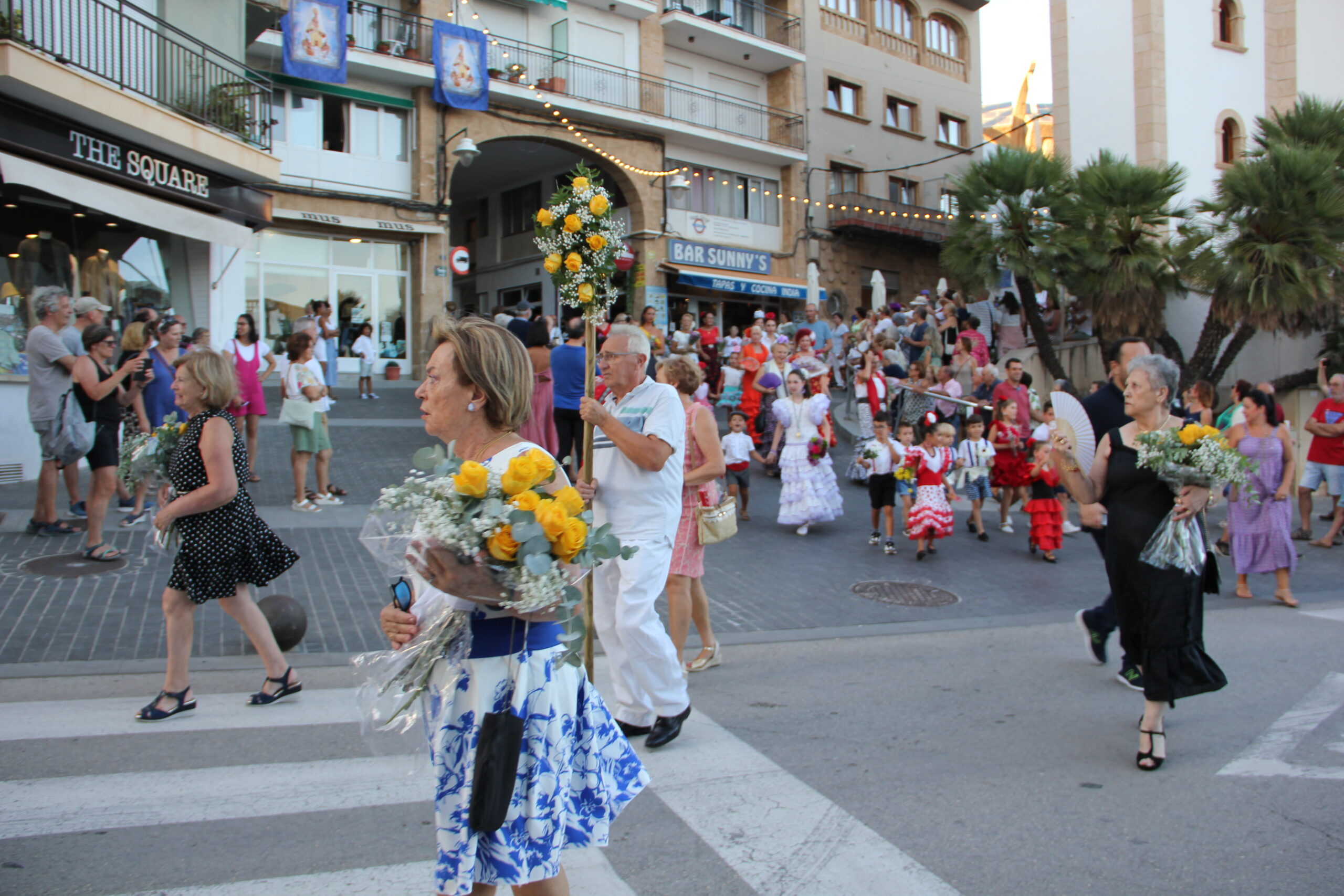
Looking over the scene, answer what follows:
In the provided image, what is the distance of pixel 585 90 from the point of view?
2666cm

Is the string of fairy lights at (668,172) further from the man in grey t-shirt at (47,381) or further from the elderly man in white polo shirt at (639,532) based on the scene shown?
the elderly man in white polo shirt at (639,532)

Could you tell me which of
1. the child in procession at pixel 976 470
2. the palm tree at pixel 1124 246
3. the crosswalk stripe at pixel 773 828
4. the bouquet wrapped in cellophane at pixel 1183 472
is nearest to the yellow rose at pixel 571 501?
the crosswalk stripe at pixel 773 828

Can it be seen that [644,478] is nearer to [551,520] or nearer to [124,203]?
[551,520]

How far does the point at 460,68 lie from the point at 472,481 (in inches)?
921

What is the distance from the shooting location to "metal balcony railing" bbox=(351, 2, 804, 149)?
75.5 feet

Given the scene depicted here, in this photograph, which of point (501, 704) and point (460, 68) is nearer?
point (501, 704)

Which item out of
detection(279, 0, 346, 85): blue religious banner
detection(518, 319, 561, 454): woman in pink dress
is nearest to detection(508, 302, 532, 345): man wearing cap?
detection(518, 319, 561, 454): woman in pink dress

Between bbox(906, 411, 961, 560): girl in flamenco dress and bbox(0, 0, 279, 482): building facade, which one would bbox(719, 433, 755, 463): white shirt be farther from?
bbox(0, 0, 279, 482): building facade

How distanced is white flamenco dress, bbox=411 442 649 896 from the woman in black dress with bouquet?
3.02m

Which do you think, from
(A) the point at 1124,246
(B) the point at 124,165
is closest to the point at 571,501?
(B) the point at 124,165

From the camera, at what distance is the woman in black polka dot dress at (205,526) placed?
15.2 ft

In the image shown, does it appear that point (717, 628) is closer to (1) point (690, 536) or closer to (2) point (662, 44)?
(1) point (690, 536)

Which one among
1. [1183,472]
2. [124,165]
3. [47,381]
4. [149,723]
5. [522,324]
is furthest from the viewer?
[124,165]

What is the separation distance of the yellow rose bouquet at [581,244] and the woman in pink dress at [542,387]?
157 inches
